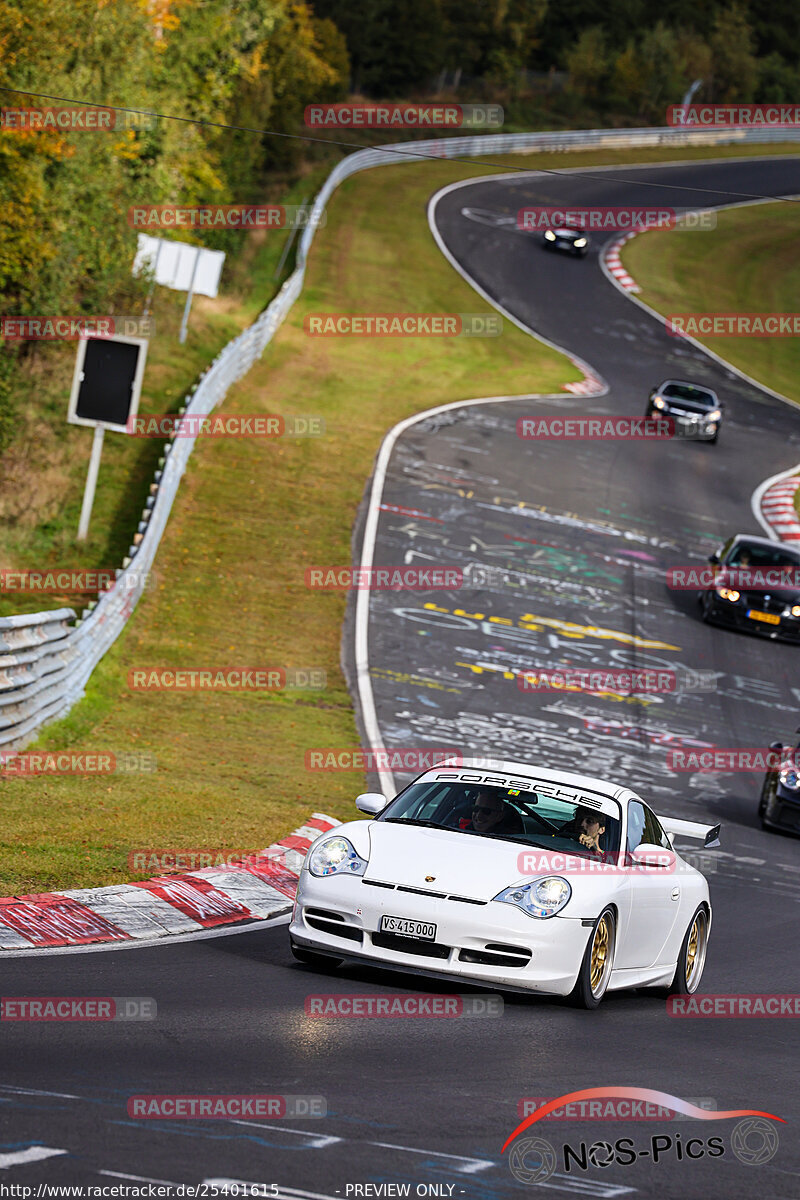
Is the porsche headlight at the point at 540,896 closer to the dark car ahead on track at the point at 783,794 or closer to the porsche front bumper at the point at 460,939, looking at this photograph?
the porsche front bumper at the point at 460,939

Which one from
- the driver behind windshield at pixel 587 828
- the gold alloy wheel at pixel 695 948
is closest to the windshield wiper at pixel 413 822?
the driver behind windshield at pixel 587 828

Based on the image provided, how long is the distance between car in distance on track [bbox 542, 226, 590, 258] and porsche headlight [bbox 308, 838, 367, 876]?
55.0 meters

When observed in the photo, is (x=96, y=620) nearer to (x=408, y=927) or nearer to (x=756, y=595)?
(x=408, y=927)

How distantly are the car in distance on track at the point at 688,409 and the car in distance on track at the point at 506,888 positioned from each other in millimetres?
32897

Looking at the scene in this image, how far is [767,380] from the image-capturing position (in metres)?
53.5

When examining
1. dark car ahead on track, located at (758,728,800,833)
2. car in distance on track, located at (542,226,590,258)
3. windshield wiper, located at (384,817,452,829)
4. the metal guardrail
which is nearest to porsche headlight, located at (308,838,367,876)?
windshield wiper, located at (384,817,452,829)

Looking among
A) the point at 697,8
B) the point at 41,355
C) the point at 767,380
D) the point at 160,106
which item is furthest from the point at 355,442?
the point at 697,8

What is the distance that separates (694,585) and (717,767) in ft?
33.3

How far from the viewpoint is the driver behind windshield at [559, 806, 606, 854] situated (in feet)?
32.1

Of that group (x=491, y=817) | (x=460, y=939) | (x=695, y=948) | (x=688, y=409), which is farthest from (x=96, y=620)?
(x=688, y=409)

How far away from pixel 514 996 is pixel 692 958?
6.79ft

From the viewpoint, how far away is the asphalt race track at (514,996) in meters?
6.05

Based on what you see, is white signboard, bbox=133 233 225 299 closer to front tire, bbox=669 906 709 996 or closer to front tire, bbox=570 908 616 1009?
front tire, bbox=669 906 709 996

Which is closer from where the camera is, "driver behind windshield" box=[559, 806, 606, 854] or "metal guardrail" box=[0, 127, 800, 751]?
"driver behind windshield" box=[559, 806, 606, 854]
